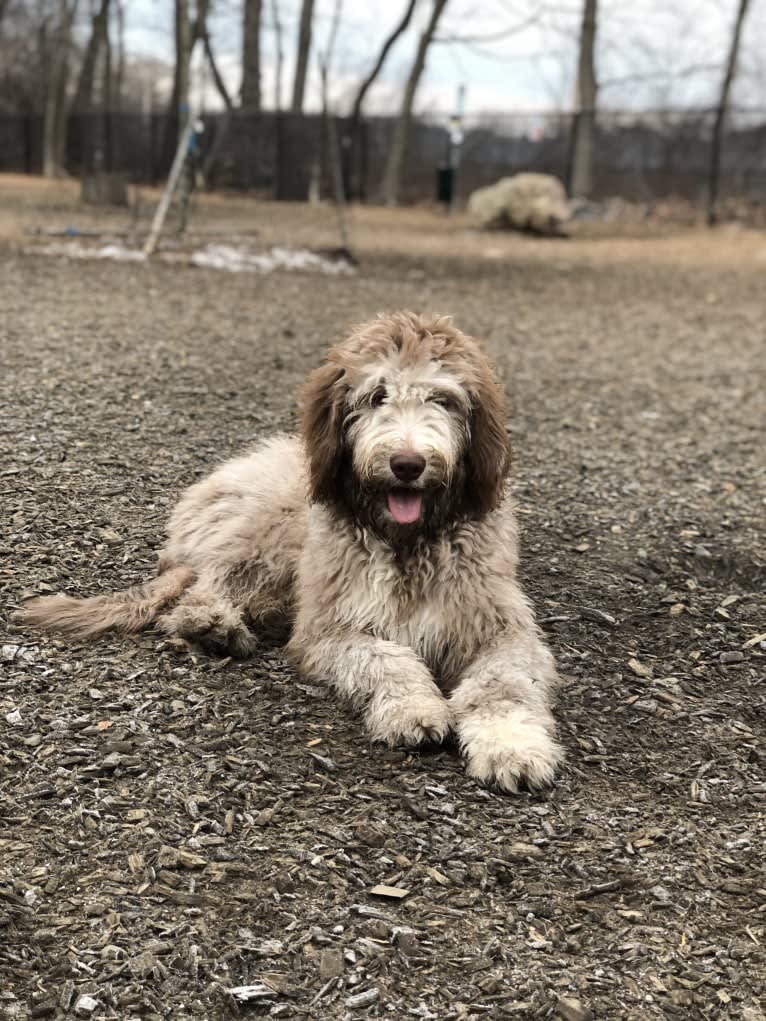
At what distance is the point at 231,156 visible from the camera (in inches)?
1222

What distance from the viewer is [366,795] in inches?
130

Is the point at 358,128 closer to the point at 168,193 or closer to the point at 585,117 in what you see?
the point at 585,117

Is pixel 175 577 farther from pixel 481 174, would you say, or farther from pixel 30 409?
pixel 481 174

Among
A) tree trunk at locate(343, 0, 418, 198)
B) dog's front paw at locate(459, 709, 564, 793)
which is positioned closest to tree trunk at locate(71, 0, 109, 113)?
tree trunk at locate(343, 0, 418, 198)

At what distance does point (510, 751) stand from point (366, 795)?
459 millimetres

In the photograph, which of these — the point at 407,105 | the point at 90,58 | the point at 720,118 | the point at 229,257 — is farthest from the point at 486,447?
the point at 90,58

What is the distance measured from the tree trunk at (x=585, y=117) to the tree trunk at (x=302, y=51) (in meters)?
7.91

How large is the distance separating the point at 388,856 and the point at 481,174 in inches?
1218

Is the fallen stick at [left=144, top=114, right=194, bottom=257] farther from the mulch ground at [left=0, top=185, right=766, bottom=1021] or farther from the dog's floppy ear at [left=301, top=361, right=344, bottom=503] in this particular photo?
the dog's floppy ear at [left=301, top=361, right=344, bottom=503]

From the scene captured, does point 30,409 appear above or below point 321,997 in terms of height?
Answer: above

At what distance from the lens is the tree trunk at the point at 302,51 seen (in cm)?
3073

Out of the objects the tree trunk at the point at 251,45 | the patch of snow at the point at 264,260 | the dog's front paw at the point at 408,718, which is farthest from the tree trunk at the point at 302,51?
the dog's front paw at the point at 408,718

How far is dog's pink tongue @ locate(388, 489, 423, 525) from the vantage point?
3656 millimetres

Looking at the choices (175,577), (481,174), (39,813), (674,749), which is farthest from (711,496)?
(481,174)
